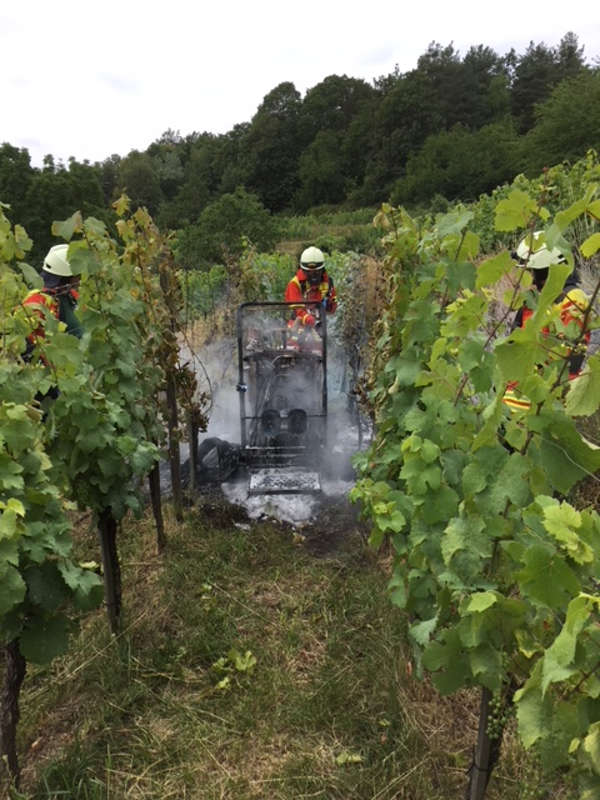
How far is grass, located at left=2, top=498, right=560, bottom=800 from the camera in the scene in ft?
7.80

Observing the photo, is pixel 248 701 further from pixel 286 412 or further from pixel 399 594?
pixel 286 412

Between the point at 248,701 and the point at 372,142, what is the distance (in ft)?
199

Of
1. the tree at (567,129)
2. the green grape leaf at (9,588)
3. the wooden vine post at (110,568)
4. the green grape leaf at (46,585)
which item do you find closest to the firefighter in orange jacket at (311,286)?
the wooden vine post at (110,568)

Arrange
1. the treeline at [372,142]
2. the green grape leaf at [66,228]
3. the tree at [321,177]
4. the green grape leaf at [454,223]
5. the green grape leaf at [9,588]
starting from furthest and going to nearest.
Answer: the tree at [321,177], the treeline at [372,142], the green grape leaf at [66,228], the green grape leaf at [454,223], the green grape leaf at [9,588]

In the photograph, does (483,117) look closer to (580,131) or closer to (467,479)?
(580,131)

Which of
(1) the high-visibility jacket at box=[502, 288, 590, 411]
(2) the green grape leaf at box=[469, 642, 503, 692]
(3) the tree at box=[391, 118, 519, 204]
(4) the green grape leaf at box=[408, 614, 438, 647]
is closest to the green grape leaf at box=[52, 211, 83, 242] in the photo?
(1) the high-visibility jacket at box=[502, 288, 590, 411]

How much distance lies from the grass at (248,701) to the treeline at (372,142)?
119 feet

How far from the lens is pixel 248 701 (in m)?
2.81

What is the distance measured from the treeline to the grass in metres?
36.4

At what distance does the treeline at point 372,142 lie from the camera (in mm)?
43656

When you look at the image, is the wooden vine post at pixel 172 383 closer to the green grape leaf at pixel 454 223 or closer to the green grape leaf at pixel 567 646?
the green grape leaf at pixel 454 223

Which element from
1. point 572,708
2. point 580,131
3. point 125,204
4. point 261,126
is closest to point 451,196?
point 580,131

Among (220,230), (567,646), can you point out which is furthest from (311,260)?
(220,230)

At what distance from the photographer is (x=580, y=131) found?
21422mm
